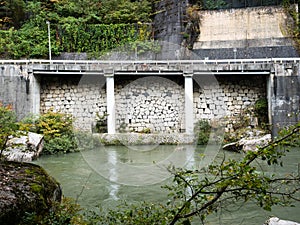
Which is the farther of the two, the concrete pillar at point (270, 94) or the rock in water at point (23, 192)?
the concrete pillar at point (270, 94)

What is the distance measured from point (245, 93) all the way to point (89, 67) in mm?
7890

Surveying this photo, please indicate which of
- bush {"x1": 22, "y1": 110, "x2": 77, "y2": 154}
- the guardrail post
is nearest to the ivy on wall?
the guardrail post

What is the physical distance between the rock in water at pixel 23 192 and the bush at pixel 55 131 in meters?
11.5

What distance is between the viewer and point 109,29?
23.3 metres

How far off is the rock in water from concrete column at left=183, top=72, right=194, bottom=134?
1431cm

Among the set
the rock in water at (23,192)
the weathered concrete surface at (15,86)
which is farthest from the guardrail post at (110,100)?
the rock in water at (23,192)

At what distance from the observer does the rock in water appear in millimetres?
3271

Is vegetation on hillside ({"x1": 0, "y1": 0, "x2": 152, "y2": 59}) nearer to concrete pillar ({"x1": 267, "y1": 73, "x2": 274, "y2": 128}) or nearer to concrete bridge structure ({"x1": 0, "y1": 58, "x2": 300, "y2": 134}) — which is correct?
concrete bridge structure ({"x1": 0, "y1": 58, "x2": 300, "y2": 134})

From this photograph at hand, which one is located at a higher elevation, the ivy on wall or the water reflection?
the ivy on wall

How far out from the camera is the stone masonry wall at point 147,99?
18906mm

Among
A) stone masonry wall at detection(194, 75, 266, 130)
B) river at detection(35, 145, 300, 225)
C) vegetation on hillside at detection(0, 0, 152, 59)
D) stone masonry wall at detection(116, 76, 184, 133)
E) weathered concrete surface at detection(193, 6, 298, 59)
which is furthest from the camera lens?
vegetation on hillside at detection(0, 0, 152, 59)

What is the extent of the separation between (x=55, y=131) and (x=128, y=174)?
6531 millimetres

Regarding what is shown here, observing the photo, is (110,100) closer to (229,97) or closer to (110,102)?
(110,102)

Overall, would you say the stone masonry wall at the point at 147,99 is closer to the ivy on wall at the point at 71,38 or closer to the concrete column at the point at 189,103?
the concrete column at the point at 189,103
